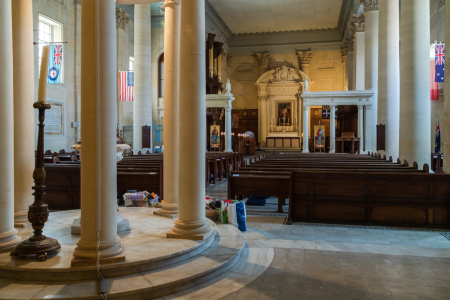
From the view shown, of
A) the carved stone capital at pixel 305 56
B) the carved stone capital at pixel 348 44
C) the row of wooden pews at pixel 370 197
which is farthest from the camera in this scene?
the carved stone capital at pixel 305 56

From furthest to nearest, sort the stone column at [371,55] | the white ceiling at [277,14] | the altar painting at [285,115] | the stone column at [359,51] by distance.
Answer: the altar painting at [285,115] → the white ceiling at [277,14] → the stone column at [359,51] → the stone column at [371,55]

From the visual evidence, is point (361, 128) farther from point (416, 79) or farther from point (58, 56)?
point (58, 56)

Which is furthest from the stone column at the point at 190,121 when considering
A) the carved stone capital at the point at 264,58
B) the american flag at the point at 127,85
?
the carved stone capital at the point at 264,58

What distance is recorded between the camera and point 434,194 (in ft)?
21.2

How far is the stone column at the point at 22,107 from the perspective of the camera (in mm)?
4742

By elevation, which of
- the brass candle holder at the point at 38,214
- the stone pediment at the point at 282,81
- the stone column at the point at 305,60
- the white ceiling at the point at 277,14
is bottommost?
the brass candle holder at the point at 38,214

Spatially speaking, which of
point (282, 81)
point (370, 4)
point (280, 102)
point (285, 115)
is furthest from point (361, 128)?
point (282, 81)

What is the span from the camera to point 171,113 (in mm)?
5480

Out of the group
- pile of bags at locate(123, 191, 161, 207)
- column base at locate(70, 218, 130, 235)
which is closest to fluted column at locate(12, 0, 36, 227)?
column base at locate(70, 218, 130, 235)

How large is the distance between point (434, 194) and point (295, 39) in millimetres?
26542

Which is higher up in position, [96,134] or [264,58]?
[264,58]

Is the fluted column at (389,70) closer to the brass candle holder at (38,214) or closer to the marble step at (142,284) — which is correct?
the marble step at (142,284)

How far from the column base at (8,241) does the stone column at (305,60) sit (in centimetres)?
2887

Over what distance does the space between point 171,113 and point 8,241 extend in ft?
8.80
